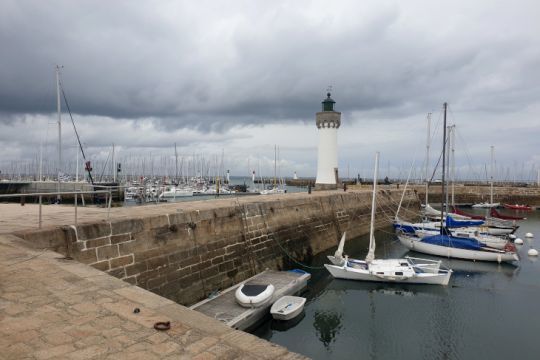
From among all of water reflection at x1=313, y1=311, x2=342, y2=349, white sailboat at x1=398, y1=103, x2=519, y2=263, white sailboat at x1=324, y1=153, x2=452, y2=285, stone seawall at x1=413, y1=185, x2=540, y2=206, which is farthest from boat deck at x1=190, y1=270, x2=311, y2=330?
stone seawall at x1=413, y1=185, x2=540, y2=206

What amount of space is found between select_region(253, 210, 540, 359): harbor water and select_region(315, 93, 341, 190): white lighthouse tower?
1808 centimetres

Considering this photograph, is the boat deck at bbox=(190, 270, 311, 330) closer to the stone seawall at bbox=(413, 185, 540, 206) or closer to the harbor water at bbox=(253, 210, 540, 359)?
the harbor water at bbox=(253, 210, 540, 359)

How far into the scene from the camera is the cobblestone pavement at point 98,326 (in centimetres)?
384

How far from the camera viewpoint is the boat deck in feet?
33.4

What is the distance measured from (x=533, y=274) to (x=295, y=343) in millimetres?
14812

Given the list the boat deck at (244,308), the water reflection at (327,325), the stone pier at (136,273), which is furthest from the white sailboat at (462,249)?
the water reflection at (327,325)

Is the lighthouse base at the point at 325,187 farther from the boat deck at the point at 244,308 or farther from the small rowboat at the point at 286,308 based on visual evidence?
the small rowboat at the point at 286,308

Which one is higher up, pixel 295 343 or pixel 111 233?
pixel 111 233

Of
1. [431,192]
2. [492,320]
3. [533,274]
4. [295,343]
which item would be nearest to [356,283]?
[492,320]

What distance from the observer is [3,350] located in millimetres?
3676

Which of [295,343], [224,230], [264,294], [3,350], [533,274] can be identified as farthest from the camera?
[533,274]

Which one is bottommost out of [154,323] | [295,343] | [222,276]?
[295,343]

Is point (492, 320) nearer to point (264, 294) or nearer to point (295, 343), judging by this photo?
point (295, 343)

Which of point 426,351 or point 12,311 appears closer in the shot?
point 12,311
